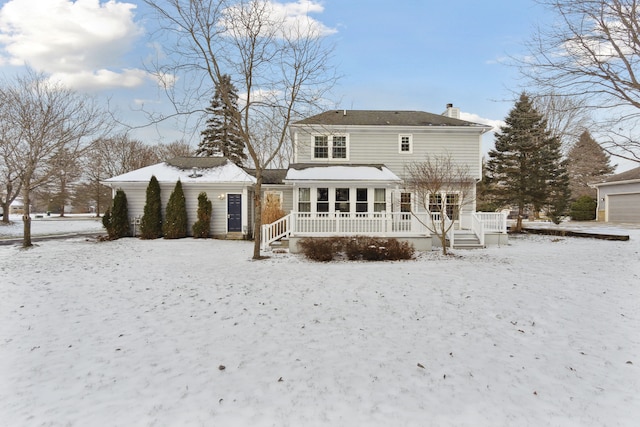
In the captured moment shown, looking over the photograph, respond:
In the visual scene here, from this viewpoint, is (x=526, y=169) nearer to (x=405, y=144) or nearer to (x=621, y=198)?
(x=405, y=144)

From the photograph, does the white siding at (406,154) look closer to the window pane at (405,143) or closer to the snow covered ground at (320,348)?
the window pane at (405,143)

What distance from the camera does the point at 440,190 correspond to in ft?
50.3

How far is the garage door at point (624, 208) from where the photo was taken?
2284 centimetres

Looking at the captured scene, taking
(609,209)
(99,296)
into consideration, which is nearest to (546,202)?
(609,209)

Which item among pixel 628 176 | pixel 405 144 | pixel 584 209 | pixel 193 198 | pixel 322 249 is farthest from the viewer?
pixel 584 209

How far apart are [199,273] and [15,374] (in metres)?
4.82

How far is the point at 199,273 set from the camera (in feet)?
27.5

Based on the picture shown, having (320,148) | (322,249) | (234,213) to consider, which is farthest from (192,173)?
(322,249)

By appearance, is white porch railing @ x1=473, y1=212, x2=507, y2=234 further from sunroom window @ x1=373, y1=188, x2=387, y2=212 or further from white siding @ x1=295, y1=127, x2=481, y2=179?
sunroom window @ x1=373, y1=188, x2=387, y2=212

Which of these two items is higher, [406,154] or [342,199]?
[406,154]

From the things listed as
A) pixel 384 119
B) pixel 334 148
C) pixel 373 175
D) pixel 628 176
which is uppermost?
pixel 384 119

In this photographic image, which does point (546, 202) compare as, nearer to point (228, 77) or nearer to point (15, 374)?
point (228, 77)

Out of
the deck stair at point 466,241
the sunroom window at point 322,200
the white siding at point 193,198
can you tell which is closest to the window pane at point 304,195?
the sunroom window at point 322,200

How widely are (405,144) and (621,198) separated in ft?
62.9
